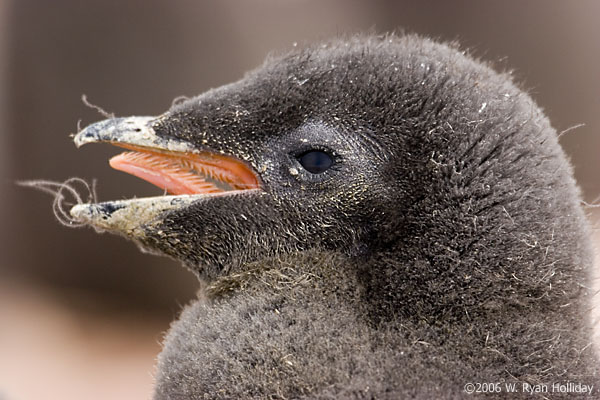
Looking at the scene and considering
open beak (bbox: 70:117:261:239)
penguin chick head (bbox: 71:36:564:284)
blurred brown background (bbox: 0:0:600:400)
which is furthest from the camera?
blurred brown background (bbox: 0:0:600:400)

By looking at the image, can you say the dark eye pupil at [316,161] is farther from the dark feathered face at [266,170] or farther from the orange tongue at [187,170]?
the orange tongue at [187,170]

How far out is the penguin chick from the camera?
1.39m

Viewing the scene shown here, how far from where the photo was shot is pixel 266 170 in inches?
64.2

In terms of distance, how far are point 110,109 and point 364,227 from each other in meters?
3.67

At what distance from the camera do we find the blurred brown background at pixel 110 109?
4.83m

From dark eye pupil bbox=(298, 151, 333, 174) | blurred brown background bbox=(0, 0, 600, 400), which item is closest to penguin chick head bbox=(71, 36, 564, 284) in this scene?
dark eye pupil bbox=(298, 151, 333, 174)

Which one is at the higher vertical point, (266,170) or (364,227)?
(266,170)

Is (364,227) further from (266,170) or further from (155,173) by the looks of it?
(155,173)

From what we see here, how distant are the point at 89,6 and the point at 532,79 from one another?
3.59 metres

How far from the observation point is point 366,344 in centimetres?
141

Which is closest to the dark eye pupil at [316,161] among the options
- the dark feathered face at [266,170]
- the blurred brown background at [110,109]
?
the dark feathered face at [266,170]

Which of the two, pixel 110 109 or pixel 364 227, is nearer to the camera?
pixel 364 227

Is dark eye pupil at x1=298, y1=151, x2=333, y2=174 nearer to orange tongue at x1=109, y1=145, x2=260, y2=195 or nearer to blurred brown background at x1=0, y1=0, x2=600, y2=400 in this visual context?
orange tongue at x1=109, y1=145, x2=260, y2=195

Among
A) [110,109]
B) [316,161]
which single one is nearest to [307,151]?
[316,161]
